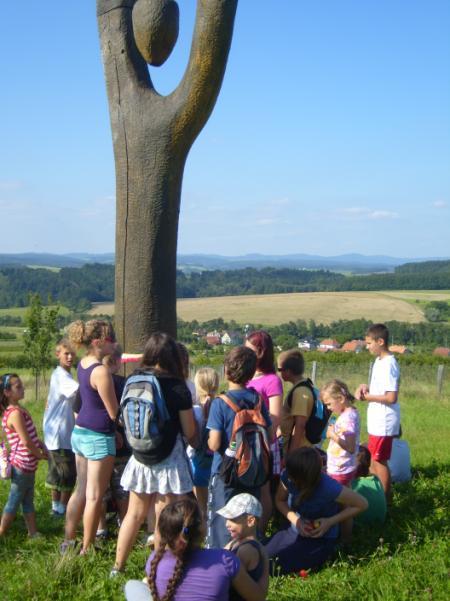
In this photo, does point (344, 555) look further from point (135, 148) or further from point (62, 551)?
point (135, 148)

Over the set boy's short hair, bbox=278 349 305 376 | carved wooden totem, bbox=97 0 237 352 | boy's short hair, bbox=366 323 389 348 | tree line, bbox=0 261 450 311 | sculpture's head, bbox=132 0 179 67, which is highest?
sculpture's head, bbox=132 0 179 67

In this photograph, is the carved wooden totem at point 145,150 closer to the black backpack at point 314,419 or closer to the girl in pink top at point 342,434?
the black backpack at point 314,419

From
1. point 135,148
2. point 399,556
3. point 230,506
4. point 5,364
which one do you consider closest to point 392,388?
point 399,556

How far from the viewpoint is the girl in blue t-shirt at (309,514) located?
→ 4.25m

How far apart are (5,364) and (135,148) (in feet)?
81.4

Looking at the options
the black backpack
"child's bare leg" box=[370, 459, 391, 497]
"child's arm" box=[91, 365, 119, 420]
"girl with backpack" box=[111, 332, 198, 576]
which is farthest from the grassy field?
"girl with backpack" box=[111, 332, 198, 576]

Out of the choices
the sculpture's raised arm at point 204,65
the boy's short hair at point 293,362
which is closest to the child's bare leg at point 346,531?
the boy's short hair at point 293,362

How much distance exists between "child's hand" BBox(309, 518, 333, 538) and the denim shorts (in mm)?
1958

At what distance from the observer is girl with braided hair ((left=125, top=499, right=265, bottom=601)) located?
309 cm

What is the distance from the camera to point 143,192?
16.8ft

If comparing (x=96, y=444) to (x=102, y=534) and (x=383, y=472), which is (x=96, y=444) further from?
(x=383, y=472)

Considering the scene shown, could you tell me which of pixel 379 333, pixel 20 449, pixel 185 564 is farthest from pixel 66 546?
pixel 379 333

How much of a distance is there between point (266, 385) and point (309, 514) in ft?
2.78

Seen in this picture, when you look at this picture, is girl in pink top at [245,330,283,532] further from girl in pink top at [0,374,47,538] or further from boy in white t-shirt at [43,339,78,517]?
girl in pink top at [0,374,47,538]
